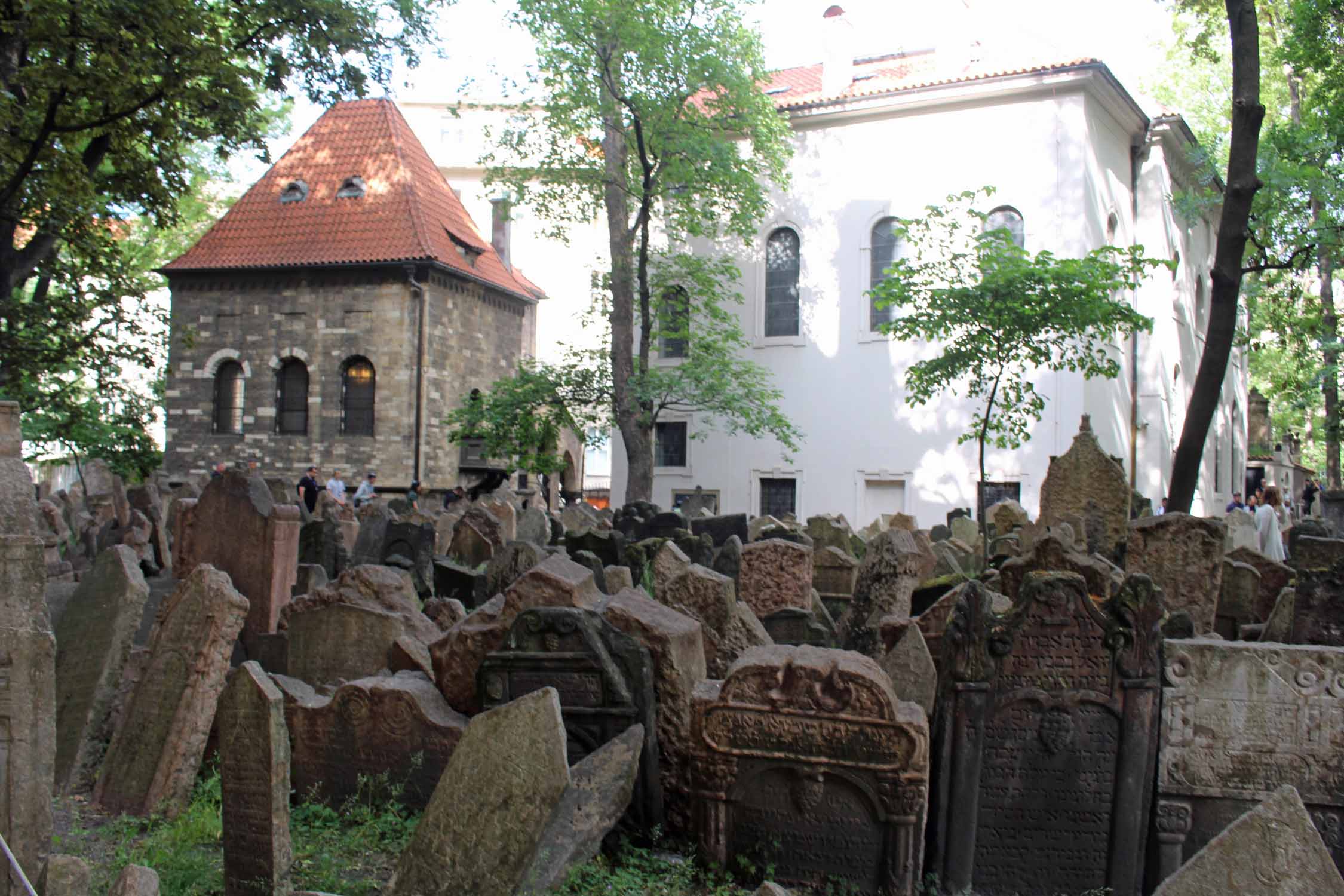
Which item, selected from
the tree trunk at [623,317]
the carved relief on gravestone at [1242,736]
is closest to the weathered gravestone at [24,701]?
the carved relief on gravestone at [1242,736]

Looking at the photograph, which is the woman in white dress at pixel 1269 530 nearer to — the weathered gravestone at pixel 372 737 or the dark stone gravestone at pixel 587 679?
the dark stone gravestone at pixel 587 679

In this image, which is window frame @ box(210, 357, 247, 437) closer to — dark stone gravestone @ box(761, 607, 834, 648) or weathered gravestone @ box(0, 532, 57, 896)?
dark stone gravestone @ box(761, 607, 834, 648)

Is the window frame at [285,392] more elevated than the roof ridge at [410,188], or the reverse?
the roof ridge at [410,188]

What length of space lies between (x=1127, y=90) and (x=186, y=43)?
812 inches

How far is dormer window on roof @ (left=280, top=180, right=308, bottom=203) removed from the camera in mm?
32938

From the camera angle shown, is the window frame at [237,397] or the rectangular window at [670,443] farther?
the window frame at [237,397]

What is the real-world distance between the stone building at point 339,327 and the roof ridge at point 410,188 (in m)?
0.05

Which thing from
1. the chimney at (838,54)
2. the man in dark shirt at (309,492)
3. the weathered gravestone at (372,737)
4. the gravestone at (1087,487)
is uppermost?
the chimney at (838,54)

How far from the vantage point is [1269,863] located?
9.45 ft

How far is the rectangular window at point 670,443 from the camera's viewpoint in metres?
28.2

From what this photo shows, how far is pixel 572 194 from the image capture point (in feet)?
83.0

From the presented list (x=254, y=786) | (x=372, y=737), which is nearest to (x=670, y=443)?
(x=372, y=737)

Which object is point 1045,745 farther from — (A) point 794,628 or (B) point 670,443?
(B) point 670,443

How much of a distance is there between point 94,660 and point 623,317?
18630mm
